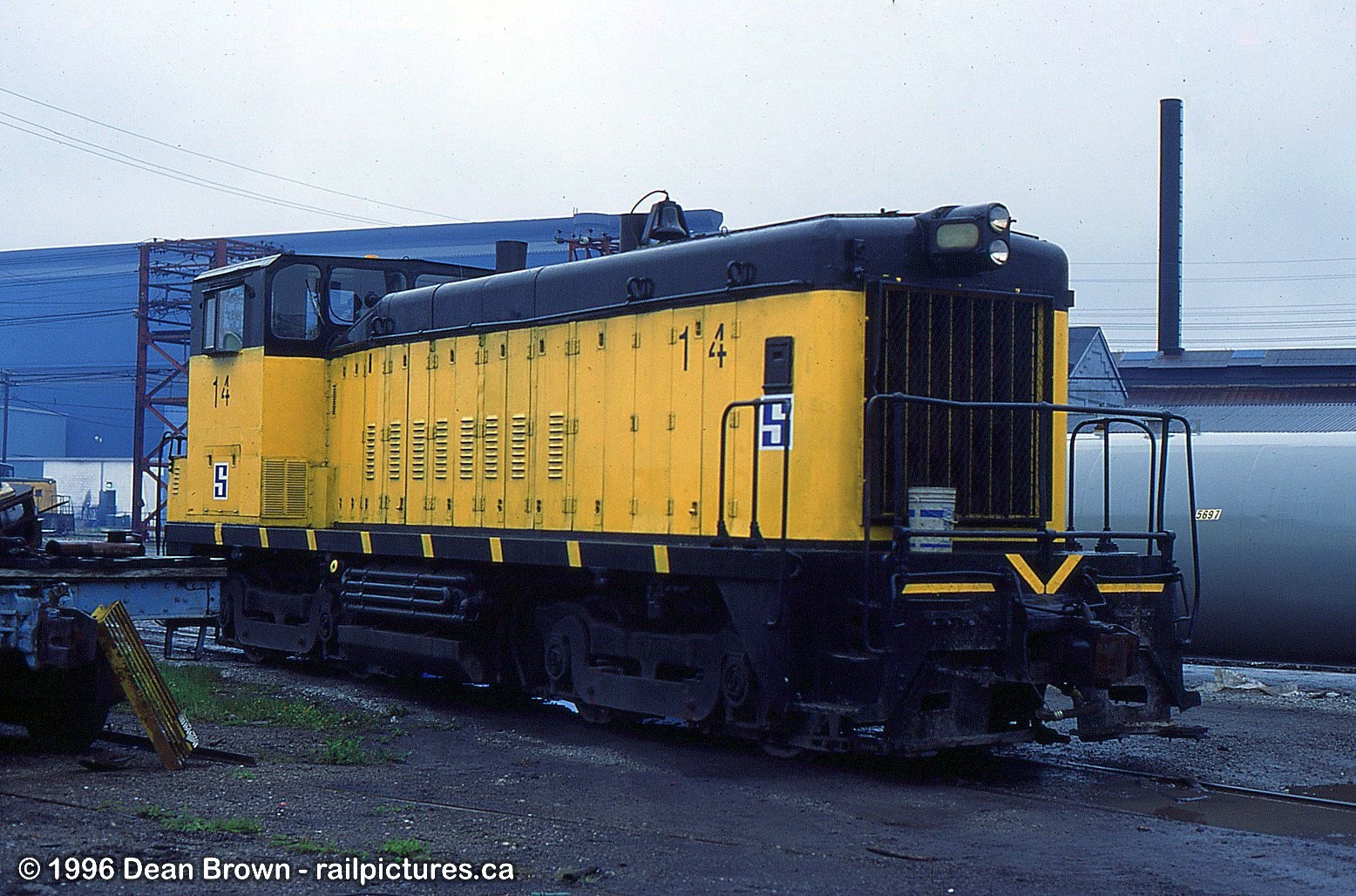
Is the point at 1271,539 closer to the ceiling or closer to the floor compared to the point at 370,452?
closer to the floor

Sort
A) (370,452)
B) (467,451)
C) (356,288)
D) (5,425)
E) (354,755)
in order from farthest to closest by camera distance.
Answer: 1. (5,425)
2. (356,288)
3. (370,452)
4. (467,451)
5. (354,755)

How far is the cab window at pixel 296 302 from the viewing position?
483 inches

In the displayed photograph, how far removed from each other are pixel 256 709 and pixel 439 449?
2.35 metres

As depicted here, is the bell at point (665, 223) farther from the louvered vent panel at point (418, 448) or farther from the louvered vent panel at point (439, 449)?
the louvered vent panel at point (418, 448)

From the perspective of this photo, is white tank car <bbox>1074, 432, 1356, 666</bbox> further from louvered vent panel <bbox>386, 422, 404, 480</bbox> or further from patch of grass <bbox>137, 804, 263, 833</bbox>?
patch of grass <bbox>137, 804, 263, 833</bbox>

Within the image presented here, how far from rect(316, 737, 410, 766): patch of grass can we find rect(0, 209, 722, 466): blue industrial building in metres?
57.5

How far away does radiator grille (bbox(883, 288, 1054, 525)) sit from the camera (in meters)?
8.16

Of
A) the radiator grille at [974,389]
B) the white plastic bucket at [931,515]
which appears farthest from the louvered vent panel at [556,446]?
the white plastic bucket at [931,515]

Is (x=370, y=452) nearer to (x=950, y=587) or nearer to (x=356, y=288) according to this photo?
(x=356, y=288)

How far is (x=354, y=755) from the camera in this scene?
841 centimetres

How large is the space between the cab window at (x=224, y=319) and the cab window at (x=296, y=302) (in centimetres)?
46

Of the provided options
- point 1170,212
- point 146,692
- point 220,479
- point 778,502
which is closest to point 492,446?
point 778,502

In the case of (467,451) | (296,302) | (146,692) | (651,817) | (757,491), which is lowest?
(651,817)

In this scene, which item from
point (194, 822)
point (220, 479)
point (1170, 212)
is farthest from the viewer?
point (1170, 212)
